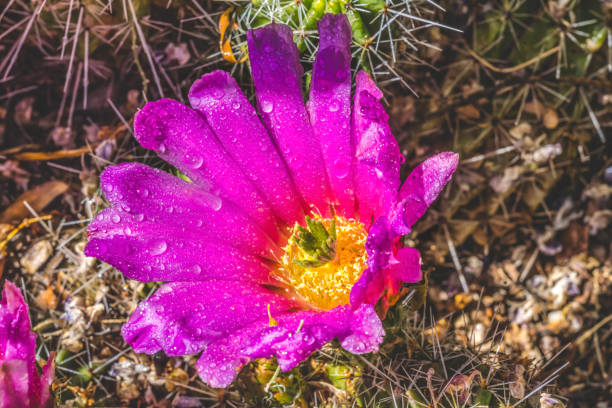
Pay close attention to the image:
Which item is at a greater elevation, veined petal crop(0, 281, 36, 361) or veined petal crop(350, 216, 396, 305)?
veined petal crop(350, 216, 396, 305)

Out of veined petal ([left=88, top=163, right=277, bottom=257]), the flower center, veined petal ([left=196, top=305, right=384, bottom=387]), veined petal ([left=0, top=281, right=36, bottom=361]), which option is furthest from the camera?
the flower center

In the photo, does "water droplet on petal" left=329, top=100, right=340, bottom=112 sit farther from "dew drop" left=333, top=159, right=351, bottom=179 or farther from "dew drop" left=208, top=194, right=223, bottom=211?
"dew drop" left=208, top=194, right=223, bottom=211

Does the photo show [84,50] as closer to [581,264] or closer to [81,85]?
[81,85]

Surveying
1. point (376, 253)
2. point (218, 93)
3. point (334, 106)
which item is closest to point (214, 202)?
point (218, 93)

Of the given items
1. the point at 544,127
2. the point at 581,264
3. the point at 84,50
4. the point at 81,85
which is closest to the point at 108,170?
the point at 84,50

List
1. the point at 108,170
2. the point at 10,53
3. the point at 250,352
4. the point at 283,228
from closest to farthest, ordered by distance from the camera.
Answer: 1. the point at 250,352
2. the point at 108,170
3. the point at 283,228
4. the point at 10,53

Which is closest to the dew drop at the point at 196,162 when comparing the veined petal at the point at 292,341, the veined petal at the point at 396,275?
the veined petal at the point at 292,341

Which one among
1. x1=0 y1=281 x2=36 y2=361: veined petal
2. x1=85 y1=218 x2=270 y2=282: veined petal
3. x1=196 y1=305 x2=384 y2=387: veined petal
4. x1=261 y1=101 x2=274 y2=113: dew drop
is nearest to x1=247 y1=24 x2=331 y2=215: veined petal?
x1=261 y1=101 x2=274 y2=113: dew drop
